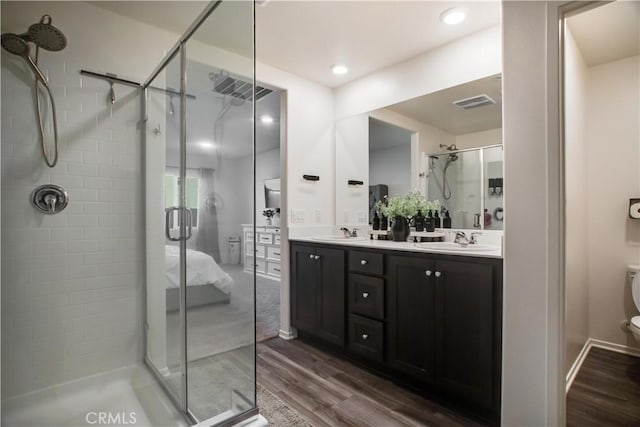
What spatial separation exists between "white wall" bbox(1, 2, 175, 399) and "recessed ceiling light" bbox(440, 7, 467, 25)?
1844 millimetres

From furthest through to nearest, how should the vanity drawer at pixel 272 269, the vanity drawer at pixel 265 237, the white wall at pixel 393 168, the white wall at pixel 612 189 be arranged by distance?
Answer: the vanity drawer at pixel 265 237 → the vanity drawer at pixel 272 269 → the white wall at pixel 393 168 → the white wall at pixel 612 189

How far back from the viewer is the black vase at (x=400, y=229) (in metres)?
2.65

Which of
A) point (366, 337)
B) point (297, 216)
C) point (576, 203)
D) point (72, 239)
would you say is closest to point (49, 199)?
point (72, 239)

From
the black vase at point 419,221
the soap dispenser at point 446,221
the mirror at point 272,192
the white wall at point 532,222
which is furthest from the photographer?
the mirror at point 272,192

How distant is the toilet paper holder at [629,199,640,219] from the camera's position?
2.34 meters

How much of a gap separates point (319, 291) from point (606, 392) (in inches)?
76.3

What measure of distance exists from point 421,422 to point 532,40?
1.97 m

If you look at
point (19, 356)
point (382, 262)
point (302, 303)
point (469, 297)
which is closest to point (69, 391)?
point (19, 356)

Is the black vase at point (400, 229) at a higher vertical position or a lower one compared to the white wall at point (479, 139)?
lower

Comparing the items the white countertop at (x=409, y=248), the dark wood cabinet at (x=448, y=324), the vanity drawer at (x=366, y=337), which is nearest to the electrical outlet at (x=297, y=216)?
the white countertop at (x=409, y=248)

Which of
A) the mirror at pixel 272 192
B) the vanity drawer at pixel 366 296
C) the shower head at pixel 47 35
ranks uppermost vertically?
the shower head at pixel 47 35

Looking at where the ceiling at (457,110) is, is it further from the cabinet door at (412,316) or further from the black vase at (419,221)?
the cabinet door at (412,316)

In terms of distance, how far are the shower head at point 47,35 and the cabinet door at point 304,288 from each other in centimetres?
206

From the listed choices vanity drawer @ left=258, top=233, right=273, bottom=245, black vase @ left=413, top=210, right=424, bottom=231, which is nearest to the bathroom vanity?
black vase @ left=413, top=210, right=424, bottom=231
